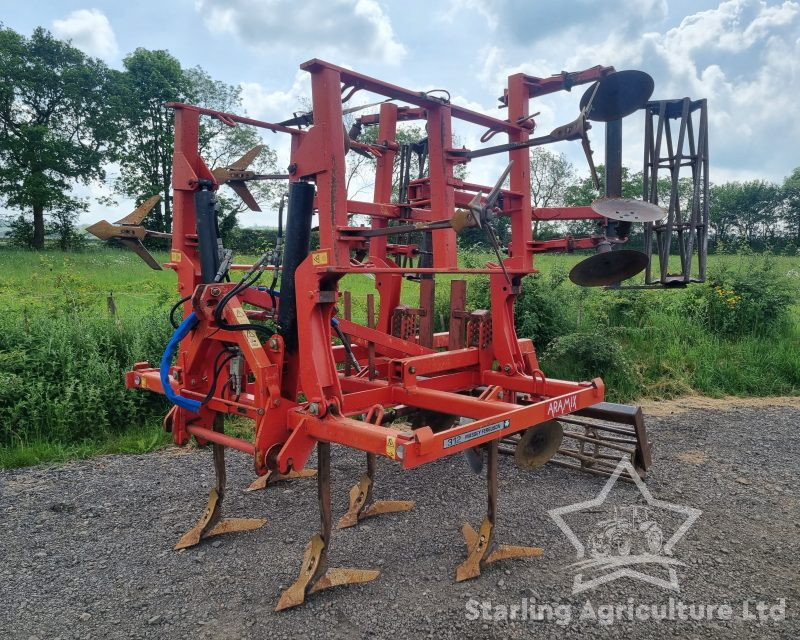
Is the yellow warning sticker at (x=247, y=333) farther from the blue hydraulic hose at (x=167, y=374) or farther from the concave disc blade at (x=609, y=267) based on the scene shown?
the concave disc blade at (x=609, y=267)

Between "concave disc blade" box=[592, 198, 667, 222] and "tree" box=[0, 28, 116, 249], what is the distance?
36248 mm

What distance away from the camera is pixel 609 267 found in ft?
13.8

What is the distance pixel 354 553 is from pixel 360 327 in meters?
1.64

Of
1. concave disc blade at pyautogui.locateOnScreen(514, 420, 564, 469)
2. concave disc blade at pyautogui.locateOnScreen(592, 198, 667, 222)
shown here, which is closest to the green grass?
concave disc blade at pyautogui.locateOnScreen(514, 420, 564, 469)

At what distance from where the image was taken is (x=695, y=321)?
1070cm

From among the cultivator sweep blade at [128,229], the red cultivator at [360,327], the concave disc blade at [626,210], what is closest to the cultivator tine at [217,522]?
the red cultivator at [360,327]

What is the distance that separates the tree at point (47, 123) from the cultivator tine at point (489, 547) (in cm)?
3607

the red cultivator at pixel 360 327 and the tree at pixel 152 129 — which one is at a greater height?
the tree at pixel 152 129

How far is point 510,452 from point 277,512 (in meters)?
2.50

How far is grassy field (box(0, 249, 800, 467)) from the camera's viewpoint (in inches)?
239

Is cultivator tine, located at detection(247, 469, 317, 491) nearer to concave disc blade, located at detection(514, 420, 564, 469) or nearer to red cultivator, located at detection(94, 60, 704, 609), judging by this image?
red cultivator, located at detection(94, 60, 704, 609)

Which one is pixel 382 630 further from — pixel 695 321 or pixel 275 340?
pixel 695 321

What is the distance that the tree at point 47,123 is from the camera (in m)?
32.8

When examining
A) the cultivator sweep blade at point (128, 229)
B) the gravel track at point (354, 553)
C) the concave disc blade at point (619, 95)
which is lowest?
the gravel track at point (354, 553)
